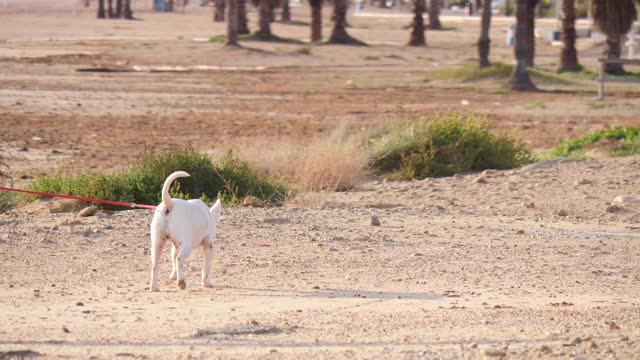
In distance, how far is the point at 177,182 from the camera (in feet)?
49.1

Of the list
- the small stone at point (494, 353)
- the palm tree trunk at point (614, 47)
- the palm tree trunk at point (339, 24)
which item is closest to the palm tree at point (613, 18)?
the palm tree trunk at point (614, 47)

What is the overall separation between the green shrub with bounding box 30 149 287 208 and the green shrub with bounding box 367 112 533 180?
9.46 feet

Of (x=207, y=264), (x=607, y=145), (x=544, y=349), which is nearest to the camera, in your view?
(x=544, y=349)

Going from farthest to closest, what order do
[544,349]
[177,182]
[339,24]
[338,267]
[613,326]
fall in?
1. [339,24]
2. [177,182]
3. [338,267]
4. [613,326]
5. [544,349]

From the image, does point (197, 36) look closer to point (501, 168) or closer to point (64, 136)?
point (64, 136)

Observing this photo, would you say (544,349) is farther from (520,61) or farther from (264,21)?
(264,21)

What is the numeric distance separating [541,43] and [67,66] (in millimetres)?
39686

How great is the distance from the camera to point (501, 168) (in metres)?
18.5

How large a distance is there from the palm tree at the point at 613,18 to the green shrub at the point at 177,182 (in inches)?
1163

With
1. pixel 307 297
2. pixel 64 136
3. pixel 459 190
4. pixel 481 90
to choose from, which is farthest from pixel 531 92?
pixel 307 297

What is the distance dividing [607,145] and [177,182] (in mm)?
8404

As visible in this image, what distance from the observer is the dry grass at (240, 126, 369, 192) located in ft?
53.6

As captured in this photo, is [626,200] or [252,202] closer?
[252,202]

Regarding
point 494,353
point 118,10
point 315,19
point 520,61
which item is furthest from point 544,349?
point 118,10
